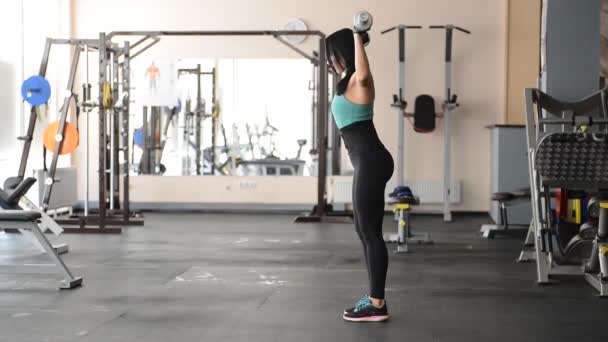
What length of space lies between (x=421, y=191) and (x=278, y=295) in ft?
17.6

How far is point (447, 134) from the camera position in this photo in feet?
30.0

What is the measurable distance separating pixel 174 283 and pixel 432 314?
1.56m

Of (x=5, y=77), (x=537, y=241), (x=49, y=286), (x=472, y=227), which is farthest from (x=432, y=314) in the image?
(x=5, y=77)

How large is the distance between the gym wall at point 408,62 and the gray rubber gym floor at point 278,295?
2.69m

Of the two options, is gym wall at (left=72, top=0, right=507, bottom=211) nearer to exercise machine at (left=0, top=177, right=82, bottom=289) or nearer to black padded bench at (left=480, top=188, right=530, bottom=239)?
black padded bench at (left=480, top=188, right=530, bottom=239)

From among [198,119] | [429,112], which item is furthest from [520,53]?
[198,119]

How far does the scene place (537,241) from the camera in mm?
4867

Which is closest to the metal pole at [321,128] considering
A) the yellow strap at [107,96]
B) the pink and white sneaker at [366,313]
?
the yellow strap at [107,96]

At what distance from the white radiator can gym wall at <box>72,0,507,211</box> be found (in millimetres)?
118

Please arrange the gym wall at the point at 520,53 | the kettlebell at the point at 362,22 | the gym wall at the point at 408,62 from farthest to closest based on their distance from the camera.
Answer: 1. the gym wall at the point at 408,62
2. the gym wall at the point at 520,53
3. the kettlebell at the point at 362,22

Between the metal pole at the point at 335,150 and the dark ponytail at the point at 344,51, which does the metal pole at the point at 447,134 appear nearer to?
the metal pole at the point at 335,150

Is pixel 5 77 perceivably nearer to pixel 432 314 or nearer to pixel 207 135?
pixel 207 135

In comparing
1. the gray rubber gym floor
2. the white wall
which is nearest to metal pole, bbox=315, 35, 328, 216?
the gray rubber gym floor

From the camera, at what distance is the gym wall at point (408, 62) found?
31.0ft
